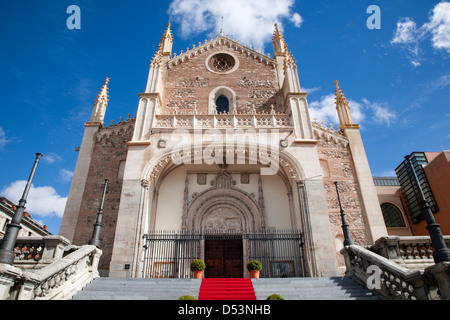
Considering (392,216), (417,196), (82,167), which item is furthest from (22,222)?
(417,196)

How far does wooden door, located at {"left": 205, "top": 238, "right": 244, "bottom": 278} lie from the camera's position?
1423cm

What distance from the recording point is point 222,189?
15.9 m

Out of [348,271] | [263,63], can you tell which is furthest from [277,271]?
[263,63]

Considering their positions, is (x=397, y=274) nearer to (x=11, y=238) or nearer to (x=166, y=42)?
(x=11, y=238)

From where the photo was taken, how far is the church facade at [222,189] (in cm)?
1261

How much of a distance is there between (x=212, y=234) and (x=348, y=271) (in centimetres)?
Result: 671

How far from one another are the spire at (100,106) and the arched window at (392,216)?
21.1 meters

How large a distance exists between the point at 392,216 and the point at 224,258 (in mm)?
15045

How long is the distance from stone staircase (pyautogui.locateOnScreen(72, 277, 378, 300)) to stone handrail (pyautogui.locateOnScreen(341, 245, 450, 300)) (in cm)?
37

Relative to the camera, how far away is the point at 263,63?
2050 cm

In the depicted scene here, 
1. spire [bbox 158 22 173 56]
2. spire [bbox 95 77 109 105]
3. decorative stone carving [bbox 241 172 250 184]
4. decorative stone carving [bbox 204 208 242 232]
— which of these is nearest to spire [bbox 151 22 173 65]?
spire [bbox 158 22 173 56]

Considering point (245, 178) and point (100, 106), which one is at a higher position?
point (100, 106)

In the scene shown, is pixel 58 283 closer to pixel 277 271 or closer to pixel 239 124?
pixel 277 271

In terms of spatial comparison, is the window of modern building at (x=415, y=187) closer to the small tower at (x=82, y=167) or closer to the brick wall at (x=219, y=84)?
the brick wall at (x=219, y=84)
